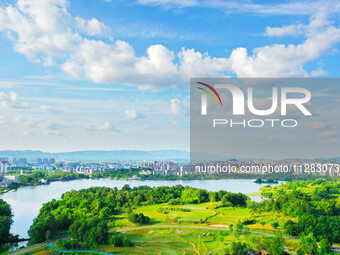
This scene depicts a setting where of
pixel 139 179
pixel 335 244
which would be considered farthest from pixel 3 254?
pixel 139 179

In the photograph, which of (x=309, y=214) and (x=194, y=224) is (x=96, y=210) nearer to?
(x=194, y=224)

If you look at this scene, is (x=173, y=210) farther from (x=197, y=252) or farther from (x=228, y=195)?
(x=197, y=252)

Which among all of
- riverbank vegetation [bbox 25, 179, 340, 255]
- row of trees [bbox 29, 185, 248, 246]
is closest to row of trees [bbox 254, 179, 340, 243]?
riverbank vegetation [bbox 25, 179, 340, 255]

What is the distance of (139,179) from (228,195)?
19.8m

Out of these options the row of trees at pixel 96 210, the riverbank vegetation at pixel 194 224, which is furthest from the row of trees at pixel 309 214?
the row of trees at pixel 96 210

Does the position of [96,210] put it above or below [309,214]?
below

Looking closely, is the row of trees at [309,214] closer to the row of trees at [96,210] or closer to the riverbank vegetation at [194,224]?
the riverbank vegetation at [194,224]

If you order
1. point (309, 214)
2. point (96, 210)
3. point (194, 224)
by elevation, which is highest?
point (309, 214)

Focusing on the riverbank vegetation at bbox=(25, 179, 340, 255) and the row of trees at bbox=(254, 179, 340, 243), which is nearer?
the riverbank vegetation at bbox=(25, 179, 340, 255)

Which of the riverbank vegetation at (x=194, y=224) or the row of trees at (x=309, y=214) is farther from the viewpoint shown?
the row of trees at (x=309, y=214)

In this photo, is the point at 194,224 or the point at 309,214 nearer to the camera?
the point at 309,214

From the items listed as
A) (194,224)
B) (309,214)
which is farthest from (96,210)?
(309,214)

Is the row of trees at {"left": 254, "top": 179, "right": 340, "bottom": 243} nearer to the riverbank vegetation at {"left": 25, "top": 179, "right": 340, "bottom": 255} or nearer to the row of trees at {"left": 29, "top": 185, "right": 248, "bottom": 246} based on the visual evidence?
the riverbank vegetation at {"left": 25, "top": 179, "right": 340, "bottom": 255}

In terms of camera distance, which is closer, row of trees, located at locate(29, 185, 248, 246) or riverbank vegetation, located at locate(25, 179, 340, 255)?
riverbank vegetation, located at locate(25, 179, 340, 255)
